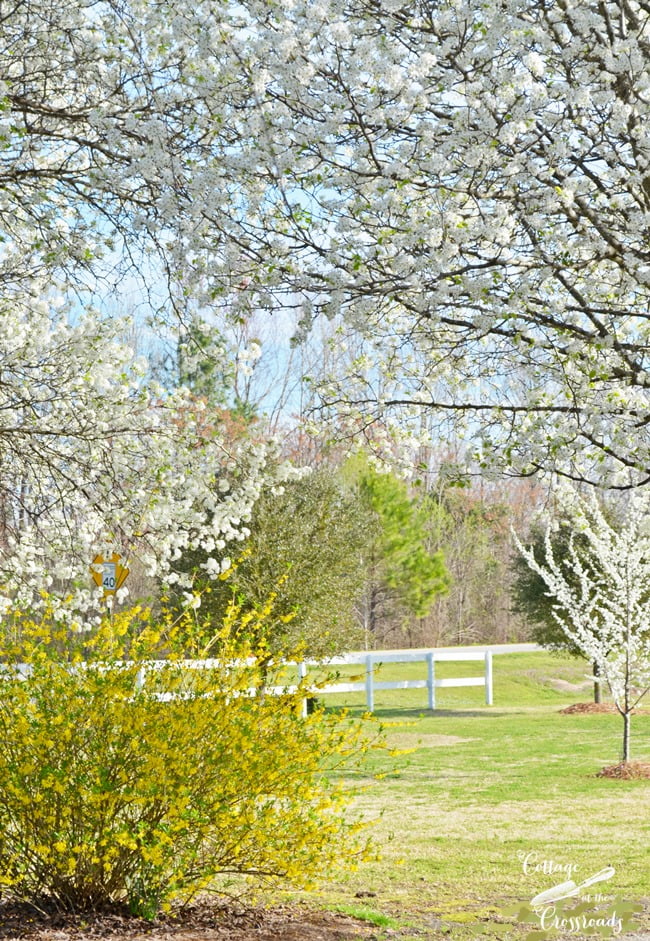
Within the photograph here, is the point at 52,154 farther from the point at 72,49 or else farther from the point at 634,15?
the point at 634,15

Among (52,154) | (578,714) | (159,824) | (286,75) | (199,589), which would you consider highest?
(52,154)

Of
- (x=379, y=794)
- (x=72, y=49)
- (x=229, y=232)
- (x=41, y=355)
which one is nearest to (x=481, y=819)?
(x=379, y=794)

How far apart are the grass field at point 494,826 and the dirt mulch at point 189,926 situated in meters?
0.30

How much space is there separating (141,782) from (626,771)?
9.07 meters

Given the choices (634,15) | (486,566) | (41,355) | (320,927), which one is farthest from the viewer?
(486,566)

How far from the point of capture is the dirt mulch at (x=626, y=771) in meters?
12.4

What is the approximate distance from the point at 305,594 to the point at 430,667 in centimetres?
557

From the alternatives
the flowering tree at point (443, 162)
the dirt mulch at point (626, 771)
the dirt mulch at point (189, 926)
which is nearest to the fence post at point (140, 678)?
the dirt mulch at point (189, 926)

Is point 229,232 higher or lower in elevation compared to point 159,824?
higher

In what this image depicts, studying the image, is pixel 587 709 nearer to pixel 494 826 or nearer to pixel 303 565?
pixel 303 565

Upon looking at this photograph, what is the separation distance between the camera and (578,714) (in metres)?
21.4

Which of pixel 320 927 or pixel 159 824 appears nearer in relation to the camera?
pixel 159 824

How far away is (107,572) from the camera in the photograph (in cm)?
999

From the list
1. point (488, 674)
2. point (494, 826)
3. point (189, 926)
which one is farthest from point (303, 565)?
point (189, 926)
